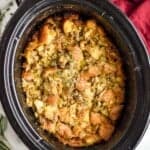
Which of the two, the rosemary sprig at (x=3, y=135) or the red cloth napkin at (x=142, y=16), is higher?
the red cloth napkin at (x=142, y=16)

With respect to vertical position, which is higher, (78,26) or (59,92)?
(78,26)

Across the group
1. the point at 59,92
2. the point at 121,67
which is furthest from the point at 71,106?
the point at 121,67

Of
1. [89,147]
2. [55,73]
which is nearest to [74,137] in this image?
[89,147]

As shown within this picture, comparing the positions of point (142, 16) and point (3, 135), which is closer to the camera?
point (142, 16)

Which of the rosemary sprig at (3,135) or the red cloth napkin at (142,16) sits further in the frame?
the rosemary sprig at (3,135)

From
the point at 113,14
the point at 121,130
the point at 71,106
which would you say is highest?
the point at 113,14

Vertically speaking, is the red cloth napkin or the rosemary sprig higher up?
the red cloth napkin

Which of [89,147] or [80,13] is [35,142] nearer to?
[89,147]

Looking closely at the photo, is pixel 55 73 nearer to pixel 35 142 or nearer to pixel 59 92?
pixel 59 92

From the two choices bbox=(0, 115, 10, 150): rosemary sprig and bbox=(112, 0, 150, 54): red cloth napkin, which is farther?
bbox=(0, 115, 10, 150): rosemary sprig
